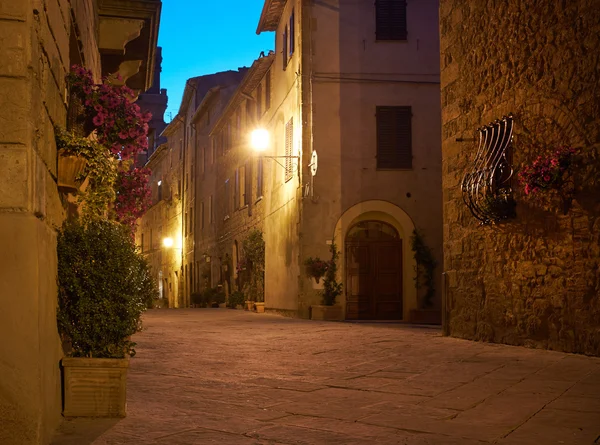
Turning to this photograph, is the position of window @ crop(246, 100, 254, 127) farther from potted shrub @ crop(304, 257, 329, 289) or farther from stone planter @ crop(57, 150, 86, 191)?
stone planter @ crop(57, 150, 86, 191)

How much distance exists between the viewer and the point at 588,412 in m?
5.07

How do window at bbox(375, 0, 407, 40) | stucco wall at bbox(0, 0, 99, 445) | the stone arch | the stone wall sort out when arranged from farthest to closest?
window at bbox(375, 0, 407, 40) → the stone arch → the stone wall → stucco wall at bbox(0, 0, 99, 445)

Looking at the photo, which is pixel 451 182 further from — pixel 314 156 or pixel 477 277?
pixel 314 156

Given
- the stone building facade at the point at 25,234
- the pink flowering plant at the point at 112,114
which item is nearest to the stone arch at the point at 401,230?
the pink flowering plant at the point at 112,114

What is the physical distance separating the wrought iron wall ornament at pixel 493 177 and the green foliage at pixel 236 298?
1482 cm

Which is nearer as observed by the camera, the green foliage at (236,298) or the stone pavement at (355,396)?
the stone pavement at (355,396)

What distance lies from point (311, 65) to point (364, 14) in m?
1.80

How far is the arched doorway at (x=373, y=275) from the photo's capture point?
1709 cm

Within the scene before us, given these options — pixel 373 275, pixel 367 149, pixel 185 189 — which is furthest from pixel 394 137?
pixel 185 189

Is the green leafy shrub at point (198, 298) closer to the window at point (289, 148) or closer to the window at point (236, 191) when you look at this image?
the window at point (236, 191)

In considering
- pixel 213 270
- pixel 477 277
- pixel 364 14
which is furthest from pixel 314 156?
pixel 213 270

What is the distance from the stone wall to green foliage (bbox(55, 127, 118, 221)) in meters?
4.93

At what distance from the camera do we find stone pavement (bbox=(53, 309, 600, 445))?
4551 millimetres

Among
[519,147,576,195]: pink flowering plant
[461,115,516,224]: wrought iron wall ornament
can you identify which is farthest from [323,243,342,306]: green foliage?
[519,147,576,195]: pink flowering plant
